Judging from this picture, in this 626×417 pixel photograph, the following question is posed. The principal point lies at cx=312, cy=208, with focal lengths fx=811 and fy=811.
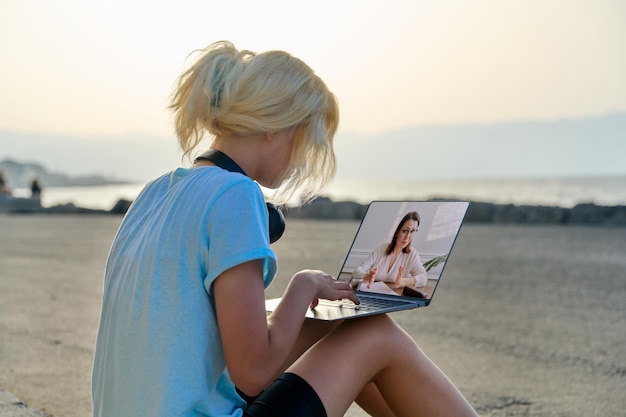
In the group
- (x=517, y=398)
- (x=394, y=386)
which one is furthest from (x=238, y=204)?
(x=517, y=398)

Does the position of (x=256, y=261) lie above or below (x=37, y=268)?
above

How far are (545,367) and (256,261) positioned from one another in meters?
3.42

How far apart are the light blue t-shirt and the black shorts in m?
0.10

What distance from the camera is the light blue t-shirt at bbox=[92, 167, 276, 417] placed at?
1.68 metres

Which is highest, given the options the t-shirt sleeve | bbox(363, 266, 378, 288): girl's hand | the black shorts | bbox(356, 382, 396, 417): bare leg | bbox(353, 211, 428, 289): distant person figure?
the t-shirt sleeve

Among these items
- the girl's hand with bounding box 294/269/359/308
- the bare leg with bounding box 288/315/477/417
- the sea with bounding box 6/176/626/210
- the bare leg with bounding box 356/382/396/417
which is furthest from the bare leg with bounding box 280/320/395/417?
the sea with bounding box 6/176/626/210

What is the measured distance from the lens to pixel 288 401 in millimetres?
1860

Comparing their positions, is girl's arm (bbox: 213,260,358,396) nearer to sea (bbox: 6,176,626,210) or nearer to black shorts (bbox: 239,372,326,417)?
black shorts (bbox: 239,372,326,417)

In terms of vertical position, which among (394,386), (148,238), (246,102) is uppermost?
(246,102)

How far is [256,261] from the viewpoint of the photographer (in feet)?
5.45

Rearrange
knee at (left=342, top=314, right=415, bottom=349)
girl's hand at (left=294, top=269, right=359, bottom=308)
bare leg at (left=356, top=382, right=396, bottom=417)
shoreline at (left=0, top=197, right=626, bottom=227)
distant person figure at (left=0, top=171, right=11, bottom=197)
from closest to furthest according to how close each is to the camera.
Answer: girl's hand at (left=294, top=269, right=359, bottom=308) < knee at (left=342, top=314, right=415, bottom=349) < bare leg at (left=356, top=382, right=396, bottom=417) < shoreline at (left=0, top=197, right=626, bottom=227) < distant person figure at (left=0, top=171, right=11, bottom=197)

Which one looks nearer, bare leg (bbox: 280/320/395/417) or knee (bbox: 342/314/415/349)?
knee (bbox: 342/314/415/349)

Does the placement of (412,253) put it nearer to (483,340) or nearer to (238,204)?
(238,204)

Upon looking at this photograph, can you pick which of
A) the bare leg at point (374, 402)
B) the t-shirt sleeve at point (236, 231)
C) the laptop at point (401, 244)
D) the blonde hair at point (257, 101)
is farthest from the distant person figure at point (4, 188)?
the t-shirt sleeve at point (236, 231)
